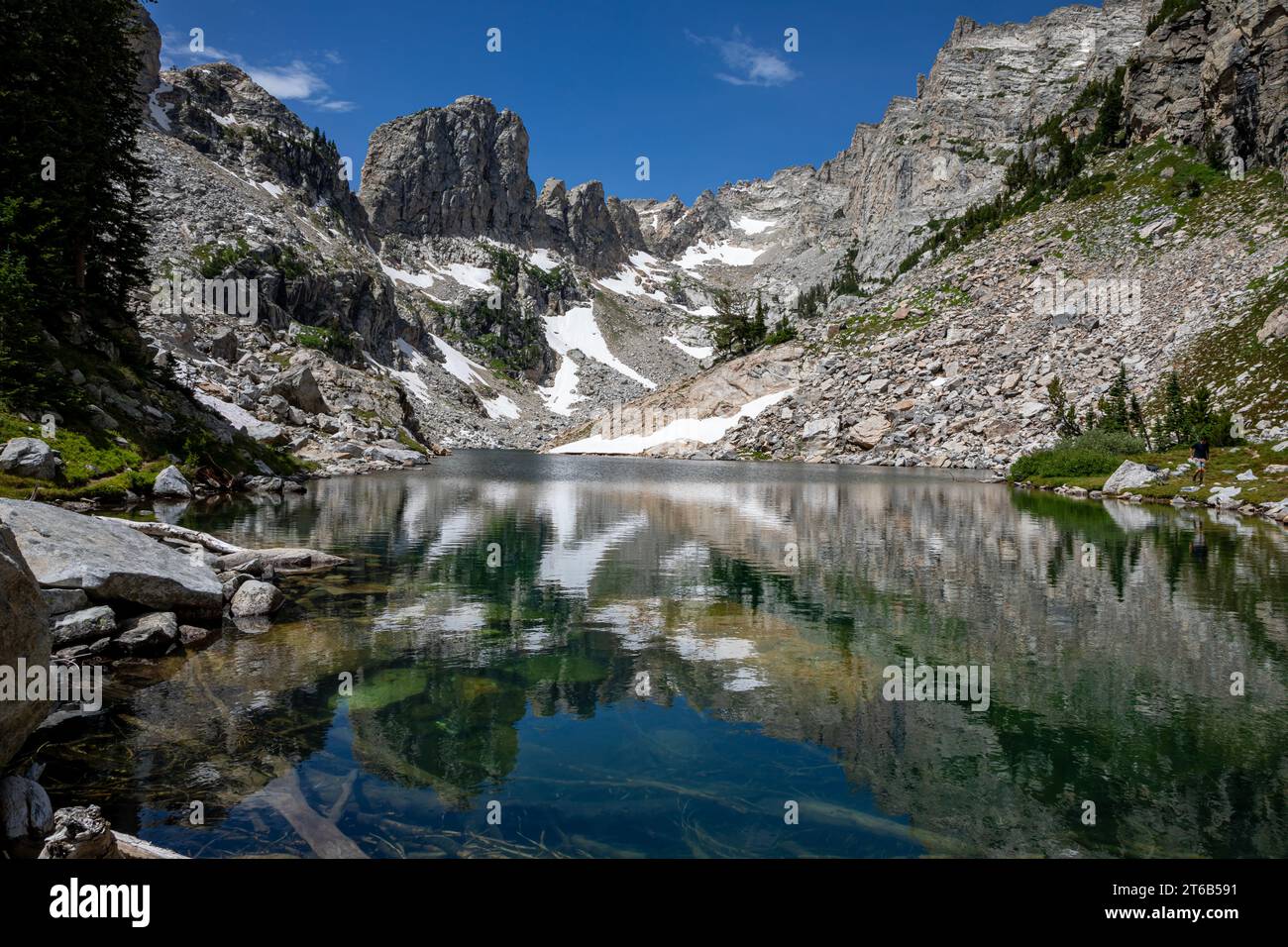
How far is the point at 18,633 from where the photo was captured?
7.62 m

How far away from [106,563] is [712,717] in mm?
12876

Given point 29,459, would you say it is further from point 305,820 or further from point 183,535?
point 305,820

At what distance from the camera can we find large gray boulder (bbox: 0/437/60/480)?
27.4m

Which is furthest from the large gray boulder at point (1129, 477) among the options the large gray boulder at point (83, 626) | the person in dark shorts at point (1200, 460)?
the large gray boulder at point (83, 626)

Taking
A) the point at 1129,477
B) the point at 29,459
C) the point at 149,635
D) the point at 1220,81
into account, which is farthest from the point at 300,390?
the point at 1220,81

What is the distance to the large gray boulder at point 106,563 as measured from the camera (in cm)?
1380

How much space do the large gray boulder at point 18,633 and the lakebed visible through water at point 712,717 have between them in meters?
1.50

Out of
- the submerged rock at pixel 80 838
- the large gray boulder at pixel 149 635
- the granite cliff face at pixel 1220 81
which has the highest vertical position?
the granite cliff face at pixel 1220 81

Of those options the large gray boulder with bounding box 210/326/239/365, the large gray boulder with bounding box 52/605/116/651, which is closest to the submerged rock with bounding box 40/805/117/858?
the large gray boulder with bounding box 52/605/116/651

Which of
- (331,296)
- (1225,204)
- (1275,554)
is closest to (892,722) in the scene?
(1275,554)

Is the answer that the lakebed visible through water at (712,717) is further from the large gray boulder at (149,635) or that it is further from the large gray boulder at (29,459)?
the large gray boulder at (29,459)

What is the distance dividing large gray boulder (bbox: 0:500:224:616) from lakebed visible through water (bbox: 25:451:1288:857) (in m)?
1.99

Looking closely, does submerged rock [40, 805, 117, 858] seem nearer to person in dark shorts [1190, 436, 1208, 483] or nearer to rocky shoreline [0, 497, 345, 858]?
rocky shoreline [0, 497, 345, 858]
